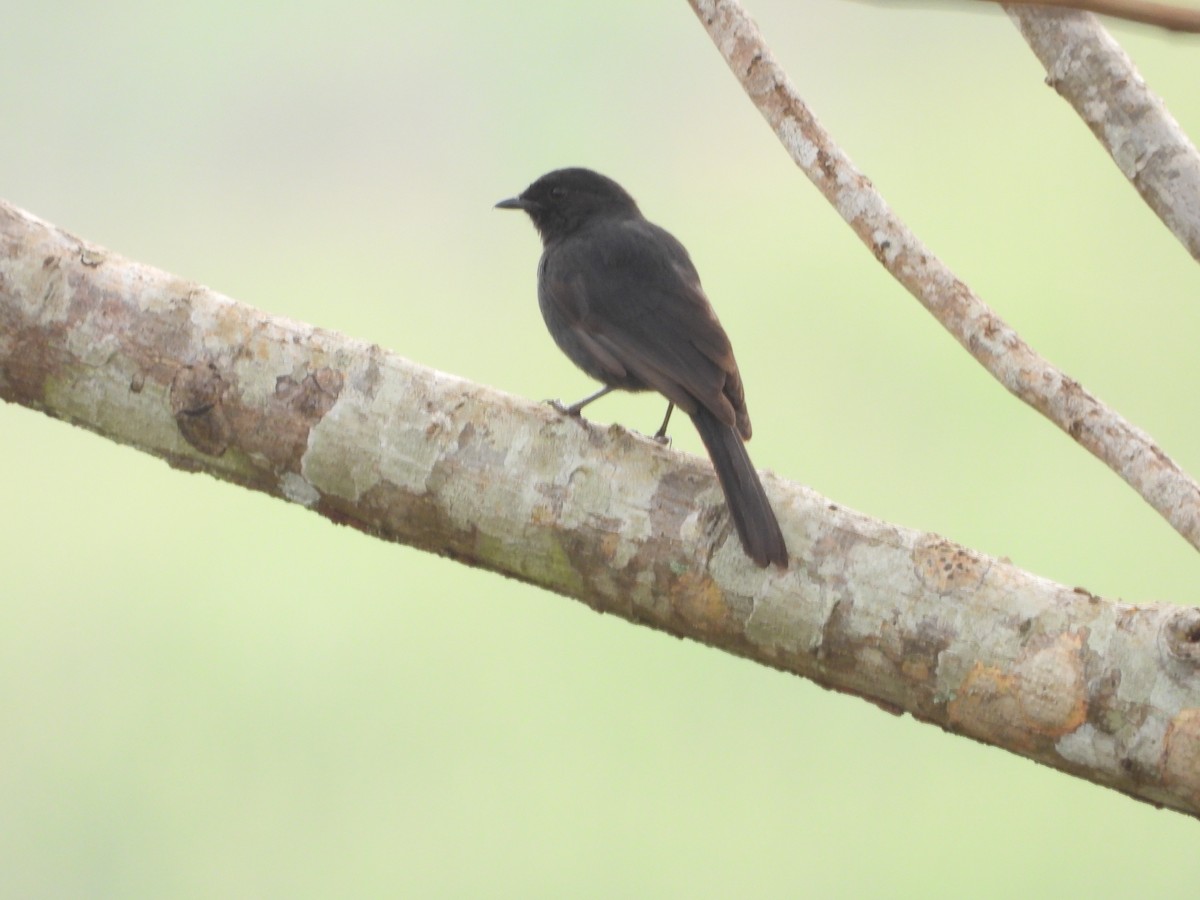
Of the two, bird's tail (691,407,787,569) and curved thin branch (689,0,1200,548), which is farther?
bird's tail (691,407,787,569)

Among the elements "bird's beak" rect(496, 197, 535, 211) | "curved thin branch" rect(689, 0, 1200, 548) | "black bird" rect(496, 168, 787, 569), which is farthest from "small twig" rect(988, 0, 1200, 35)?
"bird's beak" rect(496, 197, 535, 211)

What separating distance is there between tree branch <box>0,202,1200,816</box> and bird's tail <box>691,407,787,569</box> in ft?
0.13

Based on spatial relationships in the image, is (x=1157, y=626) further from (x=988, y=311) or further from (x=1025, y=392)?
(x=988, y=311)

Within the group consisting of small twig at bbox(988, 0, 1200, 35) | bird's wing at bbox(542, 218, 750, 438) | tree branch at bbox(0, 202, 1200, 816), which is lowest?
tree branch at bbox(0, 202, 1200, 816)

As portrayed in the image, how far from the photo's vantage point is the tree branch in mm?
2254

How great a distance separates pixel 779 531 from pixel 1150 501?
676 mm

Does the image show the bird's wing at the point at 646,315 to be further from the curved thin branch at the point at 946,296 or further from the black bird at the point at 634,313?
the curved thin branch at the point at 946,296

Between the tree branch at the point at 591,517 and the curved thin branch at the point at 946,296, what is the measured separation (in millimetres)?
244

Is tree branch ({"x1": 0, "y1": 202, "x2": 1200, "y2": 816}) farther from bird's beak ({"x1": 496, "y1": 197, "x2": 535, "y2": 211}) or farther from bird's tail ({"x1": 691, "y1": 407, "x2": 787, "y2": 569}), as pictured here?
bird's beak ({"x1": 496, "y1": 197, "x2": 535, "y2": 211})

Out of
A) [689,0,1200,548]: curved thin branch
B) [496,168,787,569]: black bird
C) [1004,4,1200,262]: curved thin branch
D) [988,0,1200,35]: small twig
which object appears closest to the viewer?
[988,0,1200,35]: small twig

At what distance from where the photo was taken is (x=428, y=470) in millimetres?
2656

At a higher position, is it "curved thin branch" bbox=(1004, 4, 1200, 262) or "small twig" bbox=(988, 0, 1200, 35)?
"curved thin branch" bbox=(1004, 4, 1200, 262)

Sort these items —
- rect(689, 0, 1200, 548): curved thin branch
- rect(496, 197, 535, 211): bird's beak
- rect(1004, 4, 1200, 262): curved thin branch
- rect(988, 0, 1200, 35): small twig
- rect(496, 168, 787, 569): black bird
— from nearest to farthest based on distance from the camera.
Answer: rect(988, 0, 1200, 35): small twig → rect(689, 0, 1200, 548): curved thin branch → rect(1004, 4, 1200, 262): curved thin branch → rect(496, 168, 787, 569): black bird → rect(496, 197, 535, 211): bird's beak

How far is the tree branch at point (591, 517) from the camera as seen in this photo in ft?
7.39
